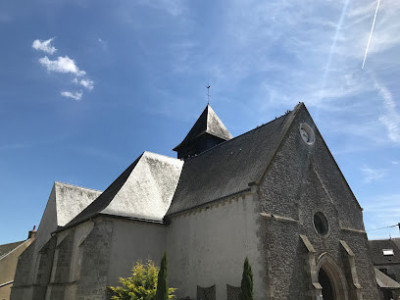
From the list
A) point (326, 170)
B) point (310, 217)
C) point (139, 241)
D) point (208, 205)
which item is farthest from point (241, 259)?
point (326, 170)

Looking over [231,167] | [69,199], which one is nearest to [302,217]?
[231,167]

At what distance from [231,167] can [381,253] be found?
29528 millimetres

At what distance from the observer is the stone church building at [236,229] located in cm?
1306

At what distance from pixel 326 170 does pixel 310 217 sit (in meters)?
3.86

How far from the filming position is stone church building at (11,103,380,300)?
514 inches

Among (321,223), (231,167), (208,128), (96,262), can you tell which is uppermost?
(208,128)

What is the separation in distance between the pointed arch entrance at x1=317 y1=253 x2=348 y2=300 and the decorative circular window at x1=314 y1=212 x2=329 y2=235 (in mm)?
1193

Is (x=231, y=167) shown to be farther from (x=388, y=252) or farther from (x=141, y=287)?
(x=388, y=252)

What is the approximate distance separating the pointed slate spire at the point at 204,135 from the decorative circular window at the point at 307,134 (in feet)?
29.9

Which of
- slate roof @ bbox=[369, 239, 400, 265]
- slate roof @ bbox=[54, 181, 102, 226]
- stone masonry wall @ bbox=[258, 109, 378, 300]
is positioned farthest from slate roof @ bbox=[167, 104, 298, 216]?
slate roof @ bbox=[369, 239, 400, 265]

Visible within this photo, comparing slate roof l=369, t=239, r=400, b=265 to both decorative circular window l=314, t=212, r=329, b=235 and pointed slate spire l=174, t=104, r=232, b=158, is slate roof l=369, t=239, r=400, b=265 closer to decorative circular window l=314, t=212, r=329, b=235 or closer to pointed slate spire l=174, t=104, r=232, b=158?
pointed slate spire l=174, t=104, r=232, b=158

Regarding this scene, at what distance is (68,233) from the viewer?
18234 mm

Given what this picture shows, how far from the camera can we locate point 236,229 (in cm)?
1364

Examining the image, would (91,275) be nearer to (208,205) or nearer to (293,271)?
(208,205)
